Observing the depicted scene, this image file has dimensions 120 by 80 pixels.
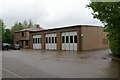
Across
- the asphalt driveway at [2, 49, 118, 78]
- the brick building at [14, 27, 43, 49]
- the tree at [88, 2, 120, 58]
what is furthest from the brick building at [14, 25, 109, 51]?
the asphalt driveway at [2, 49, 118, 78]

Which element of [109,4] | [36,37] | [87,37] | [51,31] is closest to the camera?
[109,4]

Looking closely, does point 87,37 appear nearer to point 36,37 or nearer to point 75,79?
point 36,37

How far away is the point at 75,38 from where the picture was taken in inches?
1642

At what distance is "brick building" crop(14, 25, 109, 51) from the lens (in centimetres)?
4031

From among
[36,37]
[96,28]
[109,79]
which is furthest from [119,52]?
[36,37]

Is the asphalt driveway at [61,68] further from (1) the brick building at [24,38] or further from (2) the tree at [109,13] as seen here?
(1) the brick building at [24,38]

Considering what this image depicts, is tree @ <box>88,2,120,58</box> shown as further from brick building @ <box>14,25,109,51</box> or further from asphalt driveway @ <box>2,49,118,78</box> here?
brick building @ <box>14,25,109,51</box>

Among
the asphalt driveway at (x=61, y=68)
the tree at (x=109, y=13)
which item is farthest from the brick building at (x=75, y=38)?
the asphalt driveway at (x=61, y=68)

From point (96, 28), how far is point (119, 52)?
52.7ft

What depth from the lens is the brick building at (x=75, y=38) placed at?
132 feet

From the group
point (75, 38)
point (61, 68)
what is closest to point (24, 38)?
point (75, 38)

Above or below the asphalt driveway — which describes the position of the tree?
above

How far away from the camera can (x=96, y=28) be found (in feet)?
139

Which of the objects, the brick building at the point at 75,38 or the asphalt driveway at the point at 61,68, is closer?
the asphalt driveway at the point at 61,68
